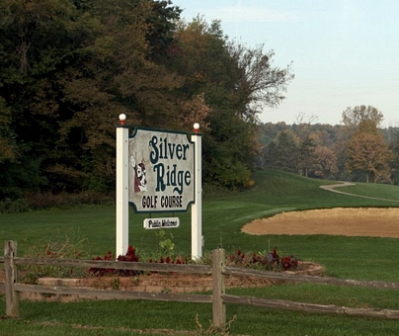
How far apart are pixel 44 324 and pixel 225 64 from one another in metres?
64.8

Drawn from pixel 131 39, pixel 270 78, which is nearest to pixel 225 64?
pixel 270 78

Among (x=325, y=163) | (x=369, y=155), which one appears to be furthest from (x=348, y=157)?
(x=325, y=163)

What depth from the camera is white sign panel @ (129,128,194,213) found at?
1360 centimetres

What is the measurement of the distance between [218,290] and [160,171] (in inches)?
196

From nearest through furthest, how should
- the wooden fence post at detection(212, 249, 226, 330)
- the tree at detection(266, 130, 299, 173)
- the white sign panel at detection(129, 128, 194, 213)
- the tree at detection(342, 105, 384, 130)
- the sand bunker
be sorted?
1. the wooden fence post at detection(212, 249, 226, 330)
2. the white sign panel at detection(129, 128, 194, 213)
3. the sand bunker
4. the tree at detection(266, 130, 299, 173)
5. the tree at detection(342, 105, 384, 130)

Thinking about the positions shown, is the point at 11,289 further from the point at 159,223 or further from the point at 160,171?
the point at 160,171

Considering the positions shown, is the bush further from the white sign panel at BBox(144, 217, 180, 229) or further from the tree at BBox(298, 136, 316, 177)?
the tree at BBox(298, 136, 316, 177)

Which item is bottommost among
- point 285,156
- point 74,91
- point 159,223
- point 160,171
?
point 285,156

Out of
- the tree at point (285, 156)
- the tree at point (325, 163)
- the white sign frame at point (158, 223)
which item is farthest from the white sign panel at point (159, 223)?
the tree at point (325, 163)

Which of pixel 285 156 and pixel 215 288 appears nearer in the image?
pixel 215 288

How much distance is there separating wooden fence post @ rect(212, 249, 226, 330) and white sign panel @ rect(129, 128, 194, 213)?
4258mm

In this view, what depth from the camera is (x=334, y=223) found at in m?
31.4

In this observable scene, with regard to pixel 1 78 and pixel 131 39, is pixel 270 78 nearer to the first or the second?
pixel 131 39

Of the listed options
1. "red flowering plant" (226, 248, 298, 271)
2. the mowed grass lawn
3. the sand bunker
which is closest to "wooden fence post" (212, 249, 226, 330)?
the mowed grass lawn
